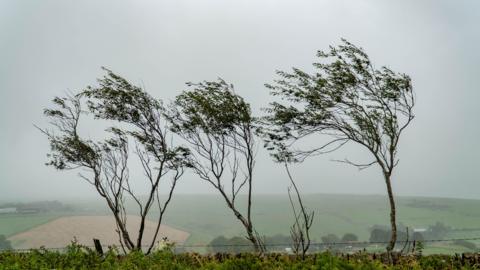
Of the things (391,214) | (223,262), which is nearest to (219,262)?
(223,262)

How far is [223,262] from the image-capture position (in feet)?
33.0

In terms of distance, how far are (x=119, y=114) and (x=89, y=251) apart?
34.2ft

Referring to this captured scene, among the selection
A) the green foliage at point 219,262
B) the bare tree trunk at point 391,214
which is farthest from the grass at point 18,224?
the bare tree trunk at point 391,214

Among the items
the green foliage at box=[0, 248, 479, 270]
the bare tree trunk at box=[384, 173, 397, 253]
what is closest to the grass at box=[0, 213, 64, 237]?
the green foliage at box=[0, 248, 479, 270]

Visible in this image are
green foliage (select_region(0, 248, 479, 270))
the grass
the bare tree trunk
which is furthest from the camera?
the grass

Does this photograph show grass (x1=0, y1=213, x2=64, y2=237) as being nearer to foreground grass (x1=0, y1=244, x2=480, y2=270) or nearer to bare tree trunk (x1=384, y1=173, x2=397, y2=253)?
foreground grass (x1=0, y1=244, x2=480, y2=270)

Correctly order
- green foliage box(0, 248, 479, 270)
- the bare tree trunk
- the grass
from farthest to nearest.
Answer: the grass, the bare tree trunk, green foliage box(0, 248, 479, 270)

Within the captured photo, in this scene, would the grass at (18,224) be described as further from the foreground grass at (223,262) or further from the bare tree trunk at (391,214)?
the bare tree trunk at (391,214)

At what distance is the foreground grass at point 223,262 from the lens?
9250 millimetres

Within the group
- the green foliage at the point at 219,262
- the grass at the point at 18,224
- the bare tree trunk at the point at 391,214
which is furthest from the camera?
the grass at the point at 18,224

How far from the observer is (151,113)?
21.8 meters

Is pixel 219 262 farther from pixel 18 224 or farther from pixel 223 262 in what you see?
pixel 18 224

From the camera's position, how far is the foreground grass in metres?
9.25

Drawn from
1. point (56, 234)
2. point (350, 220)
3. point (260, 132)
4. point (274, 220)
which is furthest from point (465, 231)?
point (260, 132)
